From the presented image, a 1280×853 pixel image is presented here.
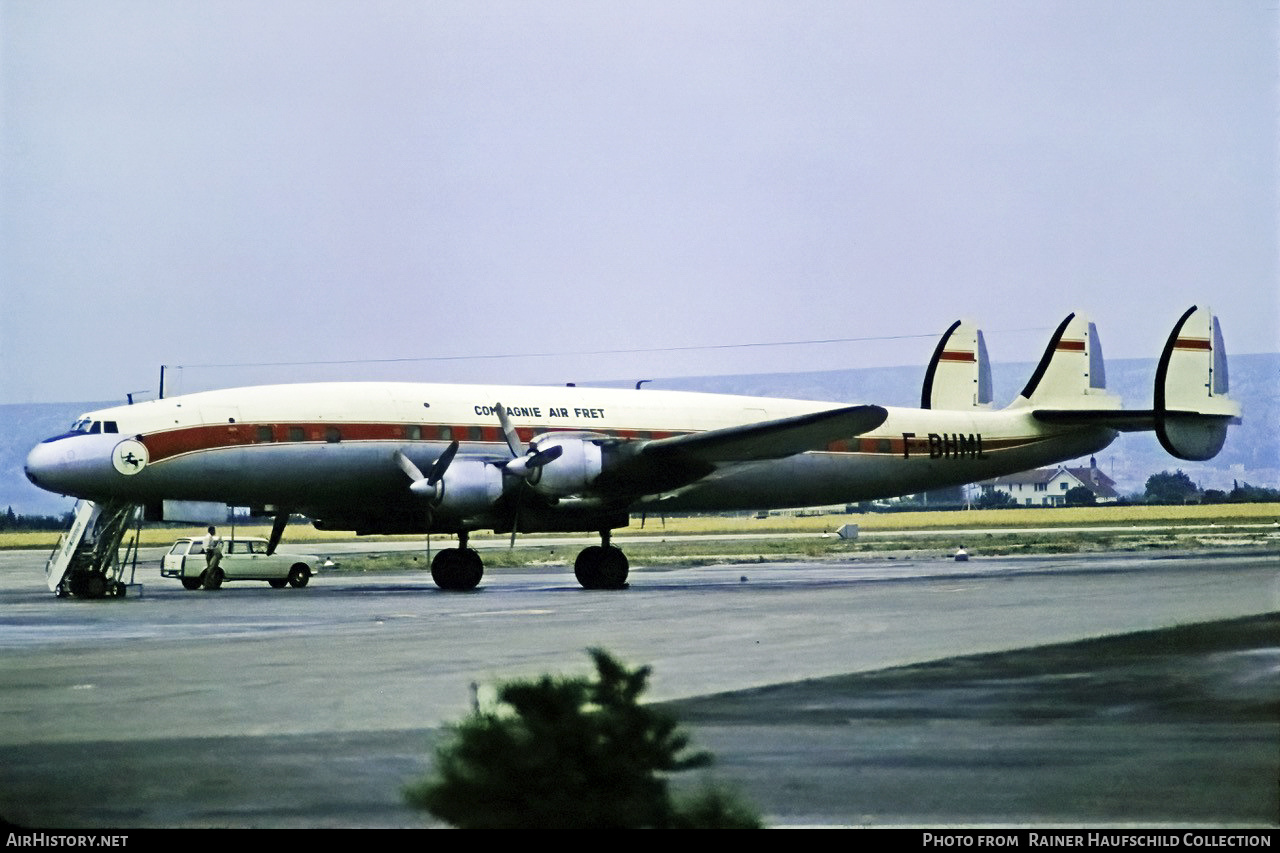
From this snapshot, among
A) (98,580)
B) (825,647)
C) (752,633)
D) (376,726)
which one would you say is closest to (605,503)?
(98,580)

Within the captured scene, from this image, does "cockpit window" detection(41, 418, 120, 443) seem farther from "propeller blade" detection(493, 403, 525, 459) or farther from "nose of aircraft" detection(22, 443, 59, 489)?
"propeller blade" detection(493, 403, 525, 459)

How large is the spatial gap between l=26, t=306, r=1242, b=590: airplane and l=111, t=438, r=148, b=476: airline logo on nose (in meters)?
0.03

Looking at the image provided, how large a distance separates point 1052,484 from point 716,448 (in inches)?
766

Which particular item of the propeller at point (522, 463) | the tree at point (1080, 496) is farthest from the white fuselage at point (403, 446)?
the tree at point (1080, 496)

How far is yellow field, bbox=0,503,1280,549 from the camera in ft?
166

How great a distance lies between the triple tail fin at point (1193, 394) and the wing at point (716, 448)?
24.4 feet

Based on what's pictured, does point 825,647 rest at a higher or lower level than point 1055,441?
lower

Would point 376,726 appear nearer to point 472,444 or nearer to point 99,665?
point 99,665

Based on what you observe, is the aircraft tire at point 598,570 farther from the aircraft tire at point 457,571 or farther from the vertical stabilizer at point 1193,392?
the vertical stabilizer at point 1193,392

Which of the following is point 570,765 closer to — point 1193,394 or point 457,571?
point 457,571

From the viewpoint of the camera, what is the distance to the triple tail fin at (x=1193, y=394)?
28266 millimetres

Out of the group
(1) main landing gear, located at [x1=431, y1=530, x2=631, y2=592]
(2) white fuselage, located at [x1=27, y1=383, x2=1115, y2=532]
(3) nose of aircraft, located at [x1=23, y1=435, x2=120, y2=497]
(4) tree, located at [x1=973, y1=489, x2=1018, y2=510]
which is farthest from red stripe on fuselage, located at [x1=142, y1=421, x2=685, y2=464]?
(4) tree, located at [x1=973, y1=489, x2=1018, y2=510]

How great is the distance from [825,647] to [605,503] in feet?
38.9

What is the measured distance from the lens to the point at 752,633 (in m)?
15.2
